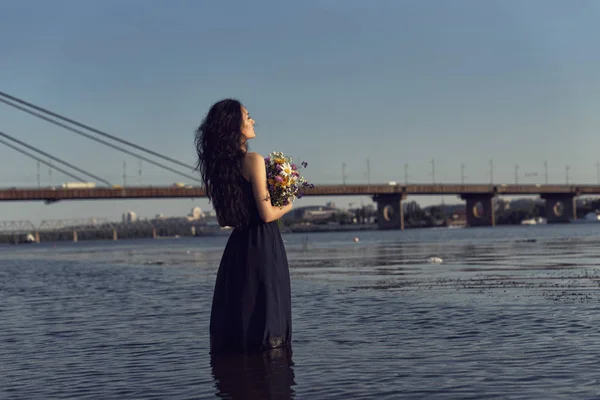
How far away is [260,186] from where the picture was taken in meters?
8.30

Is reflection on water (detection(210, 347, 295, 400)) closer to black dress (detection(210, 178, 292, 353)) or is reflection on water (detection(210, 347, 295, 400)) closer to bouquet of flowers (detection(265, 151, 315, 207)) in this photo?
black dress (detection(210, 178, 292, 353))

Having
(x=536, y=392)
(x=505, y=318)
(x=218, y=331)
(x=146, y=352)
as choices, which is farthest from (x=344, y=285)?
(x=536, y=392)

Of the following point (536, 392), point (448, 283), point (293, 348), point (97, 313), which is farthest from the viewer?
point (448, 283)

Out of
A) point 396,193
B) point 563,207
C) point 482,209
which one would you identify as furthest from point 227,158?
point 563,207

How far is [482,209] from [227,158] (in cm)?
16300

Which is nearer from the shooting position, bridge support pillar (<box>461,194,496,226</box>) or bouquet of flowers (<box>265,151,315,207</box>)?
bouquet of flowers (<box>265,151,315,207</box>)

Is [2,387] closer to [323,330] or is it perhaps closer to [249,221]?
[249,221]

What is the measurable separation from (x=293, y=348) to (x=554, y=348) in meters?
2.74

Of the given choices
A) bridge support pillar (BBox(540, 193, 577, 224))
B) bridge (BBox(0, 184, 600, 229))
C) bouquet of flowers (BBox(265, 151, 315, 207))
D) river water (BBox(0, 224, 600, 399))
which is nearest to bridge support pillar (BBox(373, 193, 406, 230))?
bridge (BBox(0, 184, 600, 229))

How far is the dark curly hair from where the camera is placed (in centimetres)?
836

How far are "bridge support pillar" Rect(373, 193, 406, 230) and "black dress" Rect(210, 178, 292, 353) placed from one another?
146 meters

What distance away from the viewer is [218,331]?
8734 millimetres

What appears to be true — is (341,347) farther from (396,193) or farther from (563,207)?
(563,207)

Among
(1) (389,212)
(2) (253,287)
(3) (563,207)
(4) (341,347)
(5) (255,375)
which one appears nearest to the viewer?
→ (5) (255,375)
